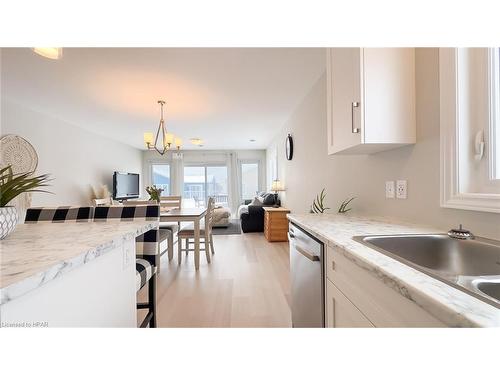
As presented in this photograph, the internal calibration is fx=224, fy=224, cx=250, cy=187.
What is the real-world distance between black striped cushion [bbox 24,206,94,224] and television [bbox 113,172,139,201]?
505 cm

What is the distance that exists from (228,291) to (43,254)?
6.49 ft

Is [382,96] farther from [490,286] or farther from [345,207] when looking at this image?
[345,207]

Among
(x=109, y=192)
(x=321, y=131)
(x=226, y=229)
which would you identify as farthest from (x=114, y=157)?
(x=321, y=131)

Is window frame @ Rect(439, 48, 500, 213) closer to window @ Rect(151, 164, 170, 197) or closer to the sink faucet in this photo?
the sink faucet

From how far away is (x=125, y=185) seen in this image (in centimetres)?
645

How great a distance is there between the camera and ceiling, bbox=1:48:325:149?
2.32 metres

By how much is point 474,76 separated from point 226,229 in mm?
5147

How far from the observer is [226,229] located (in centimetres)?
567

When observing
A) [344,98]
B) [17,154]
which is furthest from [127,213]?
[17,154]
